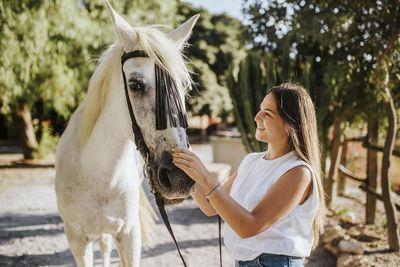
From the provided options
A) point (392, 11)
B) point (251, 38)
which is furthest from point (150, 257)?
point (392, 11)

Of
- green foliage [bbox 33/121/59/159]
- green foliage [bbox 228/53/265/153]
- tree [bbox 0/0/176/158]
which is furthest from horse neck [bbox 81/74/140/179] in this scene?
green foliage [bbox 33/121/59/159]

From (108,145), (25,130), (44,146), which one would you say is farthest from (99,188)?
(44,146)

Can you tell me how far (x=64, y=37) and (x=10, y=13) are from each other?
111 cm

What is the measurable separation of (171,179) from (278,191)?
42 cm

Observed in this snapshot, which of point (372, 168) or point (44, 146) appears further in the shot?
point (44, 146)

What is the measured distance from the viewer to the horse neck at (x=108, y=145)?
1630mm

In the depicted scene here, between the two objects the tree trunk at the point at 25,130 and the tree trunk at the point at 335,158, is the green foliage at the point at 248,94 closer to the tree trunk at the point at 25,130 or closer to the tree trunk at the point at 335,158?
the tree trunk at the point at 335,158

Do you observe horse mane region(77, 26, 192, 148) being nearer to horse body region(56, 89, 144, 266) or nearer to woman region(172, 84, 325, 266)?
horse body region(56, 89, 144, 266)

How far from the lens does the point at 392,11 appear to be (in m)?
2.81

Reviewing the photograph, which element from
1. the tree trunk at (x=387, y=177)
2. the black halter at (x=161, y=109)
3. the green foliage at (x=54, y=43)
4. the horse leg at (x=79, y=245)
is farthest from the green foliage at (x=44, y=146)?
the tree trunk at (x=387, y=177)

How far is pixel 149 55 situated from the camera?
133cm

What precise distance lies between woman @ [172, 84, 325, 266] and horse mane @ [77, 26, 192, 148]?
0.43 m

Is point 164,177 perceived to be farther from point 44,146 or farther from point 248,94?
point 44,146

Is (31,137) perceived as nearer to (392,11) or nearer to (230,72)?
(230,72)
